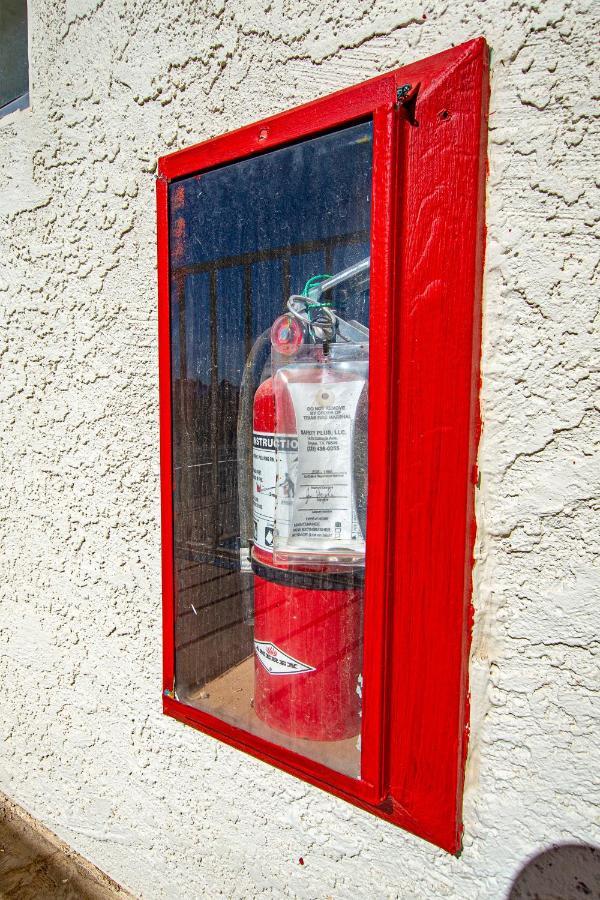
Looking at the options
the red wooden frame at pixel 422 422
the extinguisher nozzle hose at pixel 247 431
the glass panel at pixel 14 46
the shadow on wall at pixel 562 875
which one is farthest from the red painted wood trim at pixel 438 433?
the glass panel at pixel 14 46

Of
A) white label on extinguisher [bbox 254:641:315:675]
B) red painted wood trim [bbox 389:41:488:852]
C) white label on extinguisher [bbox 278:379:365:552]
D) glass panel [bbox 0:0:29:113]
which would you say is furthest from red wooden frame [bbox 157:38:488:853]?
glass panel [bbox 0:0:29:113]

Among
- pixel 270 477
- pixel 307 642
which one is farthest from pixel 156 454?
pixel 307 642

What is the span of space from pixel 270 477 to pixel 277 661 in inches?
16.1

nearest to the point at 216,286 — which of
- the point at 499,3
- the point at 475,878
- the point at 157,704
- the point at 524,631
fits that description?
the point at 499,3

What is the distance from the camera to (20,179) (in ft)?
5.82

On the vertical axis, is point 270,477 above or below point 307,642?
above

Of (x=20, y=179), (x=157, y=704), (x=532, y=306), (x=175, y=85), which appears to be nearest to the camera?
(x=532, y=306)

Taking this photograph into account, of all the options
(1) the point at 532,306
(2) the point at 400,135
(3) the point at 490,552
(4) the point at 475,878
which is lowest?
(4) the point at 475,878

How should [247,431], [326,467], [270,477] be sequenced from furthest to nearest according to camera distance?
[247,431]
[270,477]
[326,467]

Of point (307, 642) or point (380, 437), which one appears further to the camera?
point (307, 642)

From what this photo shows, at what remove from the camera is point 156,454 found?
58.8 inches

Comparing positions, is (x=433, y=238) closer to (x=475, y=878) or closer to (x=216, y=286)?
(x=216, y=286)

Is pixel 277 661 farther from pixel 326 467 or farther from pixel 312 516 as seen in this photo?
pixel 326 467

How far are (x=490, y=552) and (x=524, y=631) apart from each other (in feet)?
0.43
